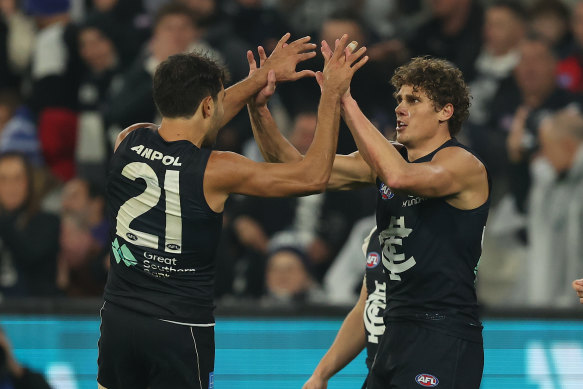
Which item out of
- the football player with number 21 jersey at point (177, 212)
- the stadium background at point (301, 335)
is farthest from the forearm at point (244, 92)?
the stadium background at point (301, 335)

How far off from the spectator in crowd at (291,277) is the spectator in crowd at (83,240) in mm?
1435

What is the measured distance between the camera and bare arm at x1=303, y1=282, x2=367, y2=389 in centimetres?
455

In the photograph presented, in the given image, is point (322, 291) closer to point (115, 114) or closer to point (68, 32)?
point (115, 114)

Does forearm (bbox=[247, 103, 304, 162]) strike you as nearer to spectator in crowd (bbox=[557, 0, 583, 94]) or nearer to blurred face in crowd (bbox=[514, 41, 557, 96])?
blurred face in crowd (bbox=[514, 41, 557, 96])

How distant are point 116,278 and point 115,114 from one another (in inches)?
174

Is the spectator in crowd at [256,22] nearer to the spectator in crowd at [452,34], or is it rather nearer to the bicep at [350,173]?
the spectator in crowd at [452,34]

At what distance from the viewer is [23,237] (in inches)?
315

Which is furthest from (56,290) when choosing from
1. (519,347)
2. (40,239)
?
(519,347)

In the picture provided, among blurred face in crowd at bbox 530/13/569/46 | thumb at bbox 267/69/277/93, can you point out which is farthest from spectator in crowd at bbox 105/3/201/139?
thumb at bbox 267/69/277/93

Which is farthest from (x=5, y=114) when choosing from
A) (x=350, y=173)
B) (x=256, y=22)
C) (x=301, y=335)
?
(x=350, y=173)

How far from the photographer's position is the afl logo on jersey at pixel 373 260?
446 cm

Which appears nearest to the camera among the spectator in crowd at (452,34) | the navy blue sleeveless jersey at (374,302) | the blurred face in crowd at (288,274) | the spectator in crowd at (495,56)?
the navy blue sleeveless jersey at (374,302)

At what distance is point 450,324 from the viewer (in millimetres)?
3984

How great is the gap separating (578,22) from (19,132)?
481 cm
